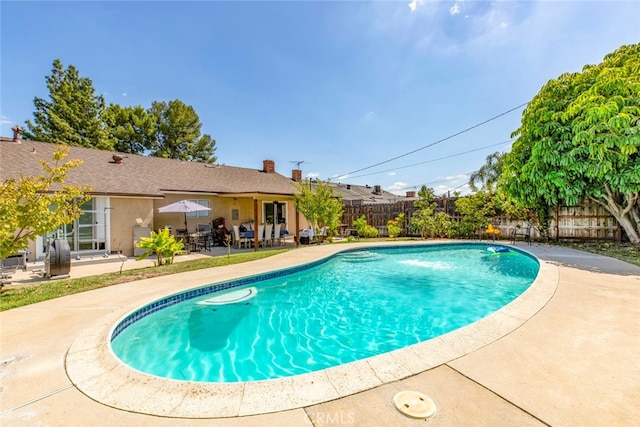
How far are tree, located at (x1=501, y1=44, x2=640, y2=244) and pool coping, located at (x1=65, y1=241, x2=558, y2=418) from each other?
10346mm

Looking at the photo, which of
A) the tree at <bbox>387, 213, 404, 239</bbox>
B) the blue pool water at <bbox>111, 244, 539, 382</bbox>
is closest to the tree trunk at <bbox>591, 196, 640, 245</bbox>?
the blue pool water at <bbox>111, 244, 539, 382</bbox>

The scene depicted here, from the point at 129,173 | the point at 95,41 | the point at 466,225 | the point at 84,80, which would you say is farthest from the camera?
the point at 84,80

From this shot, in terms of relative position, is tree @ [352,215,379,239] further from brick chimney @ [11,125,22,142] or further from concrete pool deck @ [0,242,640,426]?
brick chimney @ [11,125,22,142]

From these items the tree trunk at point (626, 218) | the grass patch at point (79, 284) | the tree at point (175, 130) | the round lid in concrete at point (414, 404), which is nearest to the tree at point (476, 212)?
the tree trunk at point (626, 218)

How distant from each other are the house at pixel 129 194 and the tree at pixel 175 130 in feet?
46.3

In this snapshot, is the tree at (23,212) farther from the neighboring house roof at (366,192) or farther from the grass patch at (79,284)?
the neighboring house roof at (366,192)

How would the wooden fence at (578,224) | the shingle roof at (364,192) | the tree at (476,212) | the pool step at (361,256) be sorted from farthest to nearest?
the shingle roof at (364,192) < the tree at (476,212) < the wooden fence at (578,224) < the pool step at (361,256)

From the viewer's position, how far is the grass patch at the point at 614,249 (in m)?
9.24

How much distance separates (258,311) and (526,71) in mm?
16677

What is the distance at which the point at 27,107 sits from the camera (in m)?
21.6

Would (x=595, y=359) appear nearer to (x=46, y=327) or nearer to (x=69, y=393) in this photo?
(x=69, y=393)

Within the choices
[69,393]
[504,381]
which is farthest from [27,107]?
[504,381]

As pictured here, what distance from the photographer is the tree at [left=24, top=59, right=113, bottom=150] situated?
21830mm

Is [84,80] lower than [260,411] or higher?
higher
